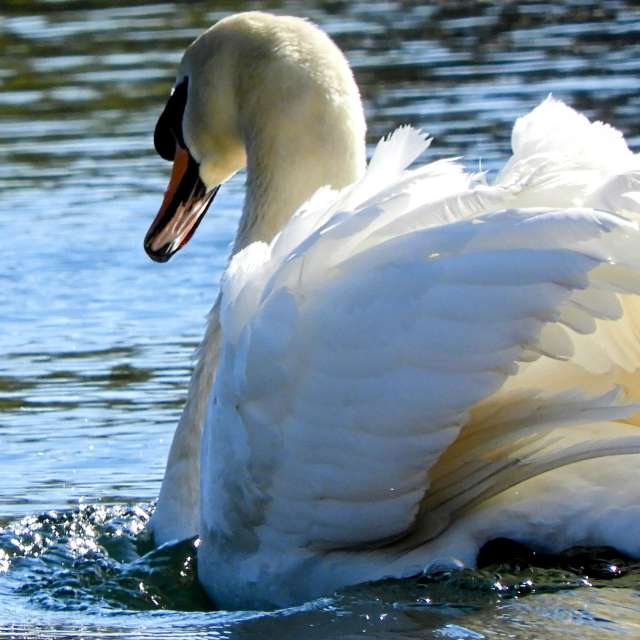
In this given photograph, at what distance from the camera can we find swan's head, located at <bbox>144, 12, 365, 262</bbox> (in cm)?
635

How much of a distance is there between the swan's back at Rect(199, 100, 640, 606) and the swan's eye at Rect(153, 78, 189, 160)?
1.58m

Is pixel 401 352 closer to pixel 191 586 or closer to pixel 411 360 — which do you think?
pixel 411 360

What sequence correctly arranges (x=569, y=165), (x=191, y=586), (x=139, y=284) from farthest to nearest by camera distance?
(x=139, y=284)
(x=191, y=586)
(x=569, y=165)

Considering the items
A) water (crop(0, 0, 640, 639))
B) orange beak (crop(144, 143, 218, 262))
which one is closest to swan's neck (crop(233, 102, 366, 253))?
orange beak (crop(144, 143, 218, 262))

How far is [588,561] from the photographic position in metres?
4.94

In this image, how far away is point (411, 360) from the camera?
4730 mm

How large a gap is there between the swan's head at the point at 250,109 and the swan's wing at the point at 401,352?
1174mm

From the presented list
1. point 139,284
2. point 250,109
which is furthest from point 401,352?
point 139,284

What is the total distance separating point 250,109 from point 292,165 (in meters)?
0.25

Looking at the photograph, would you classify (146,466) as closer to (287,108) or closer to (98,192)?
(287,108)

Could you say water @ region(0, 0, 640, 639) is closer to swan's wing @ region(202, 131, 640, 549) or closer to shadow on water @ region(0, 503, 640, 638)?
shadow on water @ region(0, 503, 640, 638)

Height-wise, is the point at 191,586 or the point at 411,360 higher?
the point at 411,360

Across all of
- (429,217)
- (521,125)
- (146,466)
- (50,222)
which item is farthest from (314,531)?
(50,222)

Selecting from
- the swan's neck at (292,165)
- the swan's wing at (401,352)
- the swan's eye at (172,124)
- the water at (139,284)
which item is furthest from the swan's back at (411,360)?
the swan's eye at (172,124)
